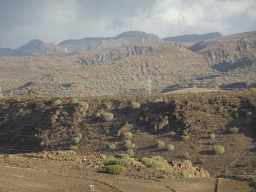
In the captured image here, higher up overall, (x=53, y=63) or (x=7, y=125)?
(x=53, y=63)

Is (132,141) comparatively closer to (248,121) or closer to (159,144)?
(159,144)

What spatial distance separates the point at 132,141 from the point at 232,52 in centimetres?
12425

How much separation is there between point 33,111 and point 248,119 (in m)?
27.8

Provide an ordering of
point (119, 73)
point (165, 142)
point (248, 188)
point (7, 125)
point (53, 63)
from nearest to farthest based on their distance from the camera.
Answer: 1. point (248, 188)
2. point (165, 142)
3. point (7, 125)
4. point (119, 73)
5. point (53, 63)

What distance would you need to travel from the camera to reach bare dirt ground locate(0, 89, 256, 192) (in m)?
11.2

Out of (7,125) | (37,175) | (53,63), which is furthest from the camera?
(53,63)

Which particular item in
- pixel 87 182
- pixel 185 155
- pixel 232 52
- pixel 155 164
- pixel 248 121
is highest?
pixel 232 52

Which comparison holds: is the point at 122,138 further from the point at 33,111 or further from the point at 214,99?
the point at 33,111

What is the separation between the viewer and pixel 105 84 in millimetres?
84438

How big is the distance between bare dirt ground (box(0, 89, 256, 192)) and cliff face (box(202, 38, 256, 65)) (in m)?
104

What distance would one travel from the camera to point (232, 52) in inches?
4958

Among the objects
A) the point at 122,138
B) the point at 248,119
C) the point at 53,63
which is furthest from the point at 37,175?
the point at 53,63

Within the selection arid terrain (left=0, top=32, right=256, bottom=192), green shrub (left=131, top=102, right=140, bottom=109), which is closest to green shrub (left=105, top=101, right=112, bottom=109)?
arid terrain (left=0, top=32, right=256, bottom=192)

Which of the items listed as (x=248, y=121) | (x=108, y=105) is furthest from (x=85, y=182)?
(x=248, y=121)
